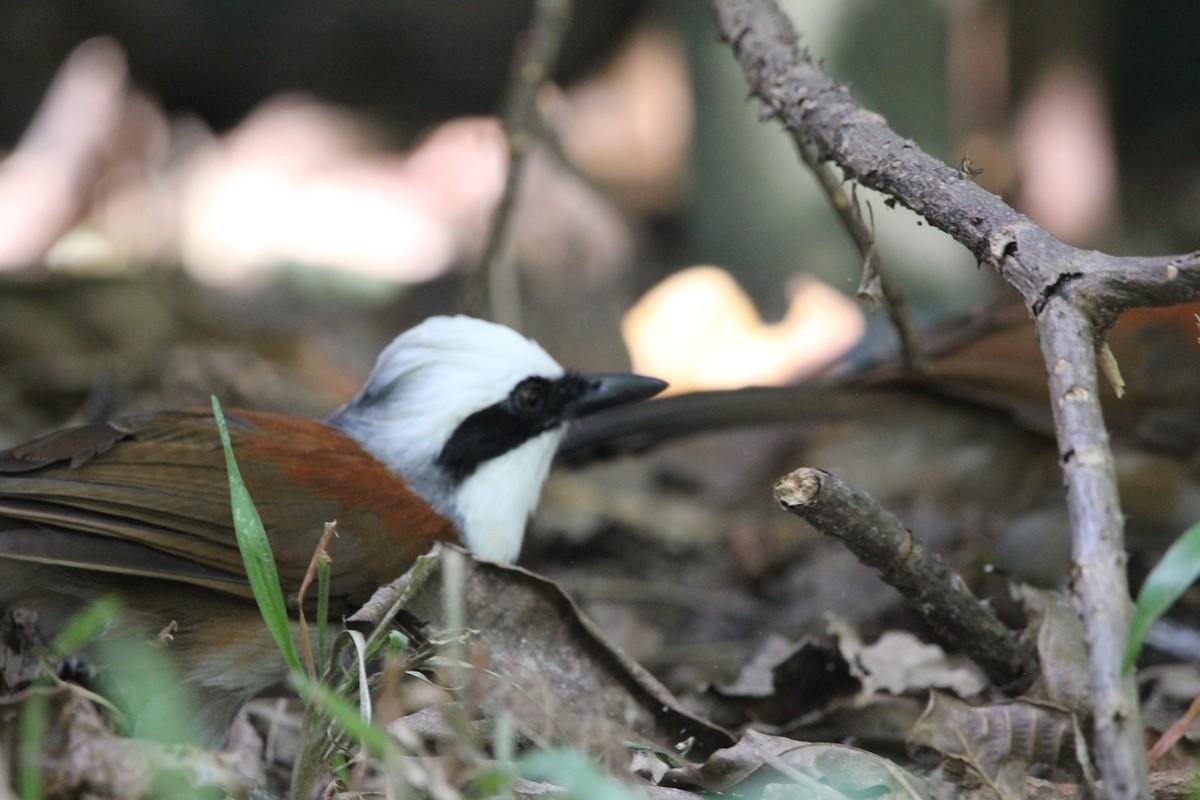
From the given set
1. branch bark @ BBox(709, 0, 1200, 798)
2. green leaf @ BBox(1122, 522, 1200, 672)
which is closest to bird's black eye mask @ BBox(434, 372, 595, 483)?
branch bark @ BBox(709, 0, 1200, 798)

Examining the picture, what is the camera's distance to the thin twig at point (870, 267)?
278cm

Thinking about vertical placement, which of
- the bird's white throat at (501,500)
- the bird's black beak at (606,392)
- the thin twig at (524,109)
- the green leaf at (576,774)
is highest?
the thin twig at (524,109)

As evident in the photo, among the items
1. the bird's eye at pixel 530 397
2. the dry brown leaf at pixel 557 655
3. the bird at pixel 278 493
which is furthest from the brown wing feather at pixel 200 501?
the dry brown leaf at pixel 557 655

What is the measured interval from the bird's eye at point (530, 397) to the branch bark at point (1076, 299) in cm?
120

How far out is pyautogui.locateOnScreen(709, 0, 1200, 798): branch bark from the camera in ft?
5.90

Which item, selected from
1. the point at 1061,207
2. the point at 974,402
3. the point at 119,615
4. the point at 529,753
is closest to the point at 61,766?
the point at 529,753

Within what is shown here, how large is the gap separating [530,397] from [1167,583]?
7.47ft

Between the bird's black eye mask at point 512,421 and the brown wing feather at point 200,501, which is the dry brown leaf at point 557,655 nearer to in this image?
the brown wing feather at point 200,501

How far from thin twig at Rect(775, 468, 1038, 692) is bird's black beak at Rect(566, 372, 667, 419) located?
1272mm

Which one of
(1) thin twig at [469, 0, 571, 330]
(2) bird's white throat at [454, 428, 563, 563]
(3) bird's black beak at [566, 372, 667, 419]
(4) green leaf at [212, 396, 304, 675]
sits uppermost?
(1) thin twig at [469, 0, 571, 330]

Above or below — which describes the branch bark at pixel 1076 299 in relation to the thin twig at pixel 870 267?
below

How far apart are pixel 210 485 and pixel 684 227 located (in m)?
5.27

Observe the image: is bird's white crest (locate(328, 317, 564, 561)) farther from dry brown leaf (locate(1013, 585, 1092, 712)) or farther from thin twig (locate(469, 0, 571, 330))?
dry brown leaf (locate(1013, 585, 1092, 712))

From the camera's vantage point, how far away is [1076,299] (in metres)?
2.18
